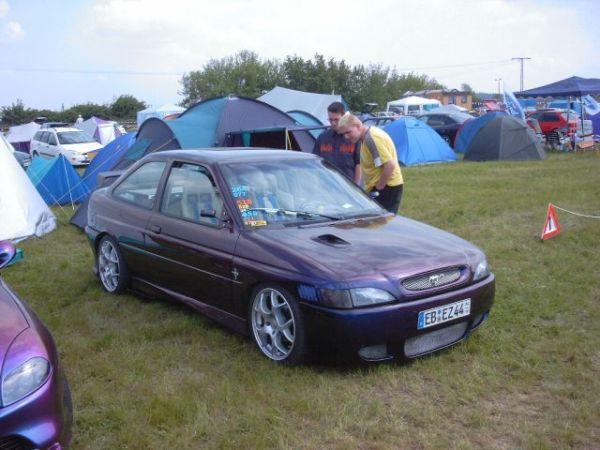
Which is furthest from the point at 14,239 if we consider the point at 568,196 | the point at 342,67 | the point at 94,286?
the point at 342,67

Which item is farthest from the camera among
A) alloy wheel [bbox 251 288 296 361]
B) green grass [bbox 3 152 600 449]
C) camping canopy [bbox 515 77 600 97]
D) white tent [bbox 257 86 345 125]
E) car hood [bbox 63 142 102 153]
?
white tent [bbox 257 86 345 125]

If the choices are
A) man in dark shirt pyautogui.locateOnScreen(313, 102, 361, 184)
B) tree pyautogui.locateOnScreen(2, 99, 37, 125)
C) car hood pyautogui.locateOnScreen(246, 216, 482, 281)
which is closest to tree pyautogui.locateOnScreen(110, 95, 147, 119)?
tree pyautogui.locateOnScreen(2, 99, 37, 125)

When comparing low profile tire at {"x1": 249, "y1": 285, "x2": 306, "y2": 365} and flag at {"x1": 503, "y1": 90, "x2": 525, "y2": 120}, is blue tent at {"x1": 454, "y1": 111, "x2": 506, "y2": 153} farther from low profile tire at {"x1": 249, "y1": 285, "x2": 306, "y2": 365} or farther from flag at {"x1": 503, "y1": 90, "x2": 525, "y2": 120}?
low profile tire at {"x1": 249, "y1": 285, "x2": 306, "y2": 365}

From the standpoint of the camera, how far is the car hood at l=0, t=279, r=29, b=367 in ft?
8.95

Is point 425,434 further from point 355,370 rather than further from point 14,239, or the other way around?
point 14,239

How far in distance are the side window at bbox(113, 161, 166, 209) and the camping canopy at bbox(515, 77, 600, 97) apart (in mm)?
18498

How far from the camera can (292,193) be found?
4715 mm

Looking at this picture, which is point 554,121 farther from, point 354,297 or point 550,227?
point 354,297

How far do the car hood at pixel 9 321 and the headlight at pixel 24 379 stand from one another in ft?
0.32

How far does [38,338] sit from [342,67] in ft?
174

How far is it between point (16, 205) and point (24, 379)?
680 cm

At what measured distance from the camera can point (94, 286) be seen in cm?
605

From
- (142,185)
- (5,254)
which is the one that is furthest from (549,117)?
(5,254)

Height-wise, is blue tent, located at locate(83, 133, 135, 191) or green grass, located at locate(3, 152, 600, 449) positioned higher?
blue tent, located at locate(83, 133, 135, 191)
